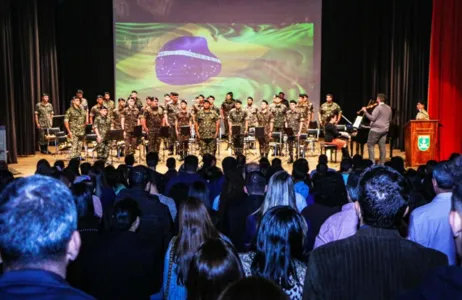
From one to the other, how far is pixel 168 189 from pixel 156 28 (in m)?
14.3

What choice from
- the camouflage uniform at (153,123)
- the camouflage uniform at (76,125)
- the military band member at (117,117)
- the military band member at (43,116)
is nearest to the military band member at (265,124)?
the camouflage uniform at (153,123)

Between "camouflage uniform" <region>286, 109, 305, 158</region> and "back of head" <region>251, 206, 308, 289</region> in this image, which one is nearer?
"back of head" <region>251, 206, 308, 289</region>

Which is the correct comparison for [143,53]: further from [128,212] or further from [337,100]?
[128,212]

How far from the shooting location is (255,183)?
491cm

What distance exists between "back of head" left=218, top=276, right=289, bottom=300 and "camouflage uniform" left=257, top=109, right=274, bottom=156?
13963mm

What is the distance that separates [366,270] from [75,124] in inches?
555

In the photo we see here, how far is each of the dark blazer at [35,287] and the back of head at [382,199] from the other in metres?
1.22

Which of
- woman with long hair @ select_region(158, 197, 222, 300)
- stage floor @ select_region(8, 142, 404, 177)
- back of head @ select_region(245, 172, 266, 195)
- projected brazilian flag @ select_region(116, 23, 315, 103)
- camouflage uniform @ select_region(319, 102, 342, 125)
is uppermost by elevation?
projected brazilian flag @ select_region(116, 23, 315, 103)

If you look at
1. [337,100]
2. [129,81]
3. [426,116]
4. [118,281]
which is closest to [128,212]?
[118,281]

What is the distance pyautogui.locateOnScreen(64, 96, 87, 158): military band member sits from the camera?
1565 centimetres

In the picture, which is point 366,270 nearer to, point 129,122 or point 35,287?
Answer: point 35,287

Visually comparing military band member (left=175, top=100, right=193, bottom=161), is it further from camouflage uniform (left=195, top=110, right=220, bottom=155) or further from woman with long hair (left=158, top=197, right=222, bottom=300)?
woman with long hair (left=158, top=197, right=222, bottom=300)

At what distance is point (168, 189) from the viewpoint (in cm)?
668

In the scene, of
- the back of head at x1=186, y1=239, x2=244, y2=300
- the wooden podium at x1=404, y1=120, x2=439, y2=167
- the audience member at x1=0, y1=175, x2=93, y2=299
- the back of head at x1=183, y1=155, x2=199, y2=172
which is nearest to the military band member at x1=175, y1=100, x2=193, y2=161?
the wooden podium at x1=404, y1=120, x2=439, y2=167
